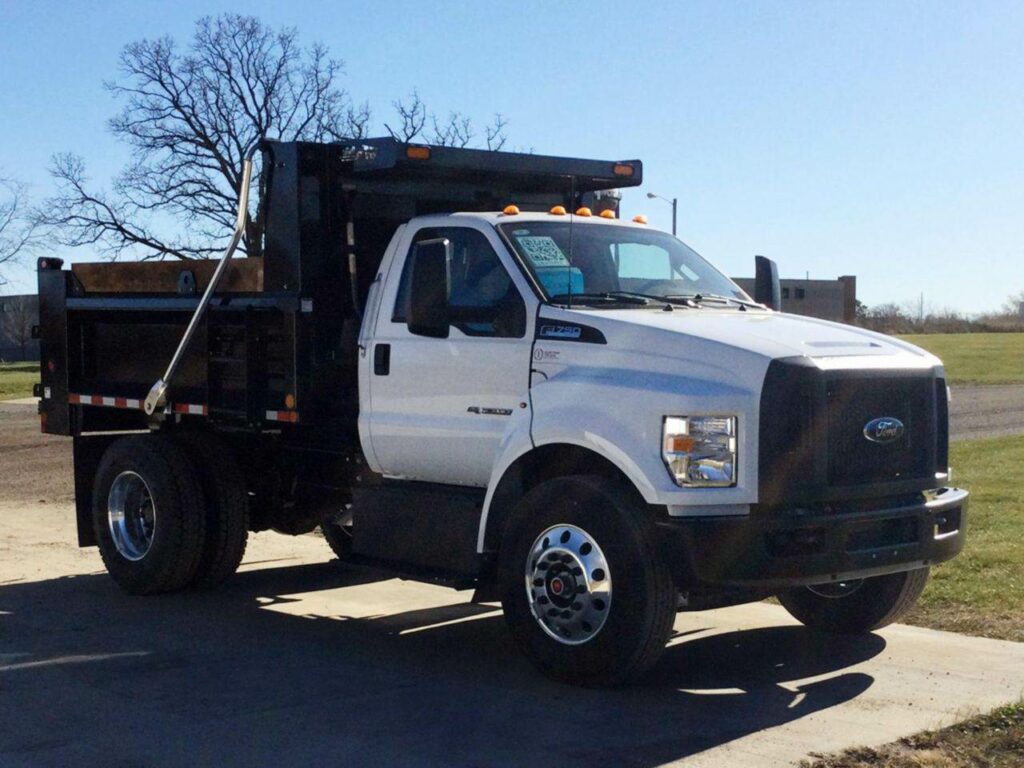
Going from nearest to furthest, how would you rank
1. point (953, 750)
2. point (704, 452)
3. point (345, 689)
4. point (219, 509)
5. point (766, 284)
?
point (953, 750) → point (704, 452) → point (345, 689) → point (766, 284) → point (219, 509)

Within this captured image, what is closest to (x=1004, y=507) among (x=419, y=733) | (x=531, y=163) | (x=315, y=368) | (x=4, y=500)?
(x=531, y=163)

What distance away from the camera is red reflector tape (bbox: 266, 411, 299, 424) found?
870 centimetres

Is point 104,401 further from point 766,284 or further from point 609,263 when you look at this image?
point 766,284

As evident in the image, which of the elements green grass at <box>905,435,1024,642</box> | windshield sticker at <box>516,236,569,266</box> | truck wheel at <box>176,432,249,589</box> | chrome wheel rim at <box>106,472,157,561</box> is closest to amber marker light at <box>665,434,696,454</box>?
windshield sticker at <box>516,236,569,266</box>

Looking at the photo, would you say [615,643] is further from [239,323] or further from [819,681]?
[239,323]

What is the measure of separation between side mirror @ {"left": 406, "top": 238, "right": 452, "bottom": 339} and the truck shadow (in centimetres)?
185

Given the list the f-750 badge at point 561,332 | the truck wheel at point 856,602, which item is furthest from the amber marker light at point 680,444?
the truck wheel at point 856,602

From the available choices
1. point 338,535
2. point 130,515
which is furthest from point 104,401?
point 338,535

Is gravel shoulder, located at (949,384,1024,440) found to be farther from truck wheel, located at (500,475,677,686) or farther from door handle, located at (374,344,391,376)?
truck wheel, located at (500,475,677,686)

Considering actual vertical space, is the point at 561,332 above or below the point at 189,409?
above

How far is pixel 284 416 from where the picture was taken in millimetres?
8805

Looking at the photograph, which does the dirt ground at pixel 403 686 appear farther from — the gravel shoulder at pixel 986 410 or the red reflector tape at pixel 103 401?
the gravel shoulder at pixel 986 410

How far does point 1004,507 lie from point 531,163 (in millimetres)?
6549

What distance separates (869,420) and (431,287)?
2379mm
